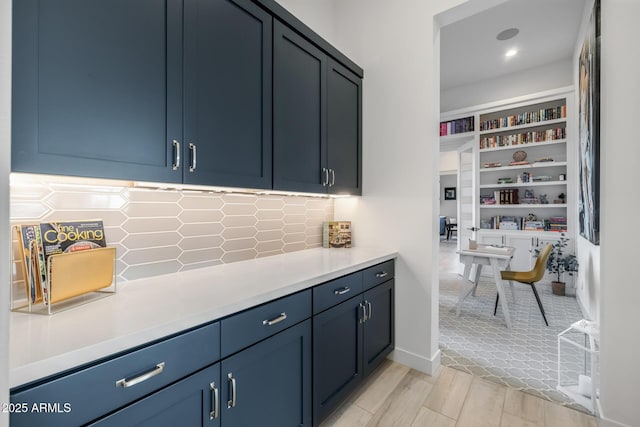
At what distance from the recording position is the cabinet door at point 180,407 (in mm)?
785

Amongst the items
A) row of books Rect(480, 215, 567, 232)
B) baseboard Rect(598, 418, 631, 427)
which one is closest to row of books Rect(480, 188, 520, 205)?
row of books Rect(480, 215, 567, 232)

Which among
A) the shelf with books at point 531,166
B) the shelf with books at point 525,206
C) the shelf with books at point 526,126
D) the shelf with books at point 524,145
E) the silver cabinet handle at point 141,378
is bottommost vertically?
the silver cabinet handle at point 141,378

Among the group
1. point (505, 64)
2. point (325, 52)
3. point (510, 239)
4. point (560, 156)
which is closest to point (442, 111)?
point (505, 64)

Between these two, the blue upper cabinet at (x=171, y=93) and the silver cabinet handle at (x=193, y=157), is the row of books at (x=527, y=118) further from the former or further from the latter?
the silver cabinet handle at (x=193, y=157)

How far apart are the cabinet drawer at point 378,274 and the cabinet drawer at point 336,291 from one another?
0.08m

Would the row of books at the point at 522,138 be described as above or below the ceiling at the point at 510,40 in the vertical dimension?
below

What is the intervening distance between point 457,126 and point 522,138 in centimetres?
104

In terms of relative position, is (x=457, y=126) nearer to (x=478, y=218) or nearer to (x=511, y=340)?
(x=478, y=218)

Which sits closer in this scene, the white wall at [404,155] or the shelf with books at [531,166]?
the white wall at [404,155]

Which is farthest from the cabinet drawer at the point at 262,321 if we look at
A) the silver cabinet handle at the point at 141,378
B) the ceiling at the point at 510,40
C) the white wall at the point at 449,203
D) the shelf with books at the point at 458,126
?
the white wall at the point at 449,203

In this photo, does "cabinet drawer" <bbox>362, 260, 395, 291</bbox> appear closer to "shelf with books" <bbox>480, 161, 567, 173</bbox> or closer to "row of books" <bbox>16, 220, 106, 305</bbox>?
"row of books" <bbox>16, 220, 106, 305</bbox>

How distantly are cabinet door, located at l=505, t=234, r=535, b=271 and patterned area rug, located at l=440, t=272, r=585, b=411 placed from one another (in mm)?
627

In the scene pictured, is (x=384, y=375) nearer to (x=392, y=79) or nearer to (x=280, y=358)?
(x=280, y=358)

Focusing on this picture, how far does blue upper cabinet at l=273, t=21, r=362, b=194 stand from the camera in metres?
1.69
